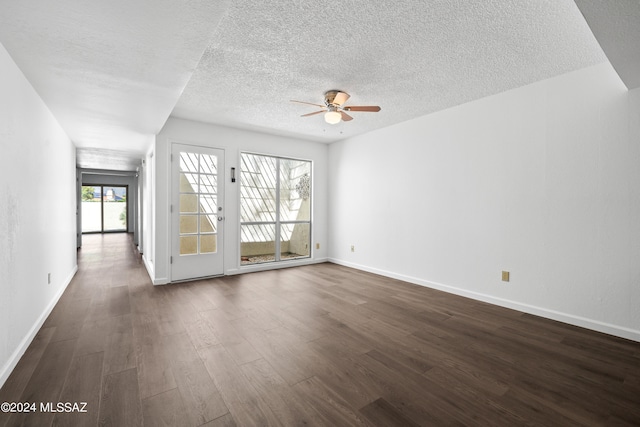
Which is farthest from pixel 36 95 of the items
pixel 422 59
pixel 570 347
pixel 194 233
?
pixel 570 347

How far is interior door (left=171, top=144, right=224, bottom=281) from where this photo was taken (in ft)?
14.4

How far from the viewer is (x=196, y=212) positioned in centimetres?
455

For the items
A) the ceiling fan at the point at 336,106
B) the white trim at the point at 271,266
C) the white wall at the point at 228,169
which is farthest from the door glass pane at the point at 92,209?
the ceiling fan at the point at 336,106

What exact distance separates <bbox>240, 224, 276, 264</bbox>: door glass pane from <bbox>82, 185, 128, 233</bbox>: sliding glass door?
866cm

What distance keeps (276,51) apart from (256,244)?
15.2 ft

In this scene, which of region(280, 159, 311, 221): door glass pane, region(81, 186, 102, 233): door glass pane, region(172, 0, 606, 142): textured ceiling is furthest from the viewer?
region(81, 186, 102, 233): door glass pane

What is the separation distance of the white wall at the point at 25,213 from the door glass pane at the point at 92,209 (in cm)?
978

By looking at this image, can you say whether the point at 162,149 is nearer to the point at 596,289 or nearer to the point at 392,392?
the point at 392,392

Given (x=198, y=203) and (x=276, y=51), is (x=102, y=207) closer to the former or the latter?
(x=198, y=203)

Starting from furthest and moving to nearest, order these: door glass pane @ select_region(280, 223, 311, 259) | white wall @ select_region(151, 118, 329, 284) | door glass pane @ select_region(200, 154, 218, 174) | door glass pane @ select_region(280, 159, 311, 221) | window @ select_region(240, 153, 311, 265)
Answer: door glass pane @ select_region(280, 223, 311, 259) → door glass pane @ select_region(280, 159, 311, 221) → window @ select_region(240, 153, 311, 265) → door glass pane @ select_region(200, 154, 218, 174) → white wall @ select_region(151, 118, 329, 284)

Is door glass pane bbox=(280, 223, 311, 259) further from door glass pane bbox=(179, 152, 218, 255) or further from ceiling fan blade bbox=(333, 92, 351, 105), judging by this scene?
ceiling fan blade bbox=(333, 92, 351, 105)

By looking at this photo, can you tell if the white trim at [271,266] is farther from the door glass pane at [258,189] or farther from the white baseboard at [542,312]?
the white baseboard at [542,312]

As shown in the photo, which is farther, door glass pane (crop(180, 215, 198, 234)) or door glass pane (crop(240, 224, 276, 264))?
door glass pane (crop(240, 224, 276, 264))

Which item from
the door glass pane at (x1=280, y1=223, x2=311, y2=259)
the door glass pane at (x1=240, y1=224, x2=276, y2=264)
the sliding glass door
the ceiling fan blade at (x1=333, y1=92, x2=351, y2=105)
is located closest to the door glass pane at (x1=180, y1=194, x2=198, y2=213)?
the door glass pane at (x1=240, y1=224, x2=276, y2=264)
